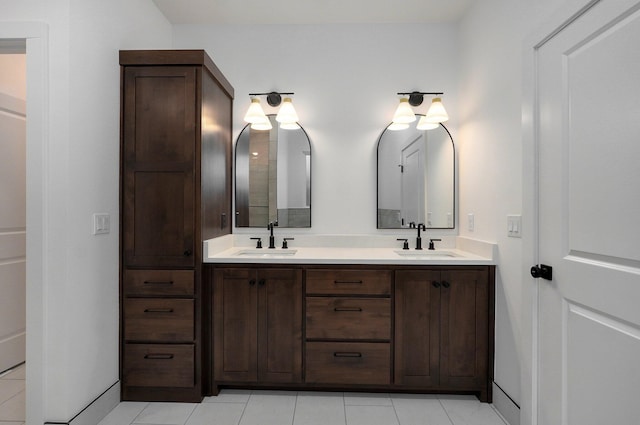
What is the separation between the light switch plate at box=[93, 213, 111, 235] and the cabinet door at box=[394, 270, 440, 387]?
1.78 metres

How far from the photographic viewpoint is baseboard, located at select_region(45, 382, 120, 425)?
1829mm

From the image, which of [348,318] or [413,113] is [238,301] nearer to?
[348,318]

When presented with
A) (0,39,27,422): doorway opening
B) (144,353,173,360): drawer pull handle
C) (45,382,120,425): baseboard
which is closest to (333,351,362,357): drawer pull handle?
(144,353,173,360): drawer pull handle

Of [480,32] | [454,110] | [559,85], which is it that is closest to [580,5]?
[559,85]

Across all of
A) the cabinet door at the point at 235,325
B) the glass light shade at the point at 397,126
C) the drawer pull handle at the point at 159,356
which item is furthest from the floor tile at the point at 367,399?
the glass light shade at the point at 397,126

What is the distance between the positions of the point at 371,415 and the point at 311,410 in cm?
35

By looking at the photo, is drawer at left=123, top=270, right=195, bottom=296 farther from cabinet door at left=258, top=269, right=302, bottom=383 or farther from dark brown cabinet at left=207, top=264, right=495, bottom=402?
cabinet door at left=258, top=269, right=302, bottom=383

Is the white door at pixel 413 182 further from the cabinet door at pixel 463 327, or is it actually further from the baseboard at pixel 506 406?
the baseboard at pixel 506 406

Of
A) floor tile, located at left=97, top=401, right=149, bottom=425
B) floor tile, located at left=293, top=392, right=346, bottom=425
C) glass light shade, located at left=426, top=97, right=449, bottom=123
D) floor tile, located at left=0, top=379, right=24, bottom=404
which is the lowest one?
floor tile, located at left=293, top=392, right=346, bottom=425

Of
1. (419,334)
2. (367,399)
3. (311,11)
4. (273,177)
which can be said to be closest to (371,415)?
(367,399)

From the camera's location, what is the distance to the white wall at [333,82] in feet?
9.23

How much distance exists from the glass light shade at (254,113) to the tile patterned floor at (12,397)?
7.47 feet

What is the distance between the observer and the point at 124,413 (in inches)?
80.8

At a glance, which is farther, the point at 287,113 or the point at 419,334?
the point at 287,113
